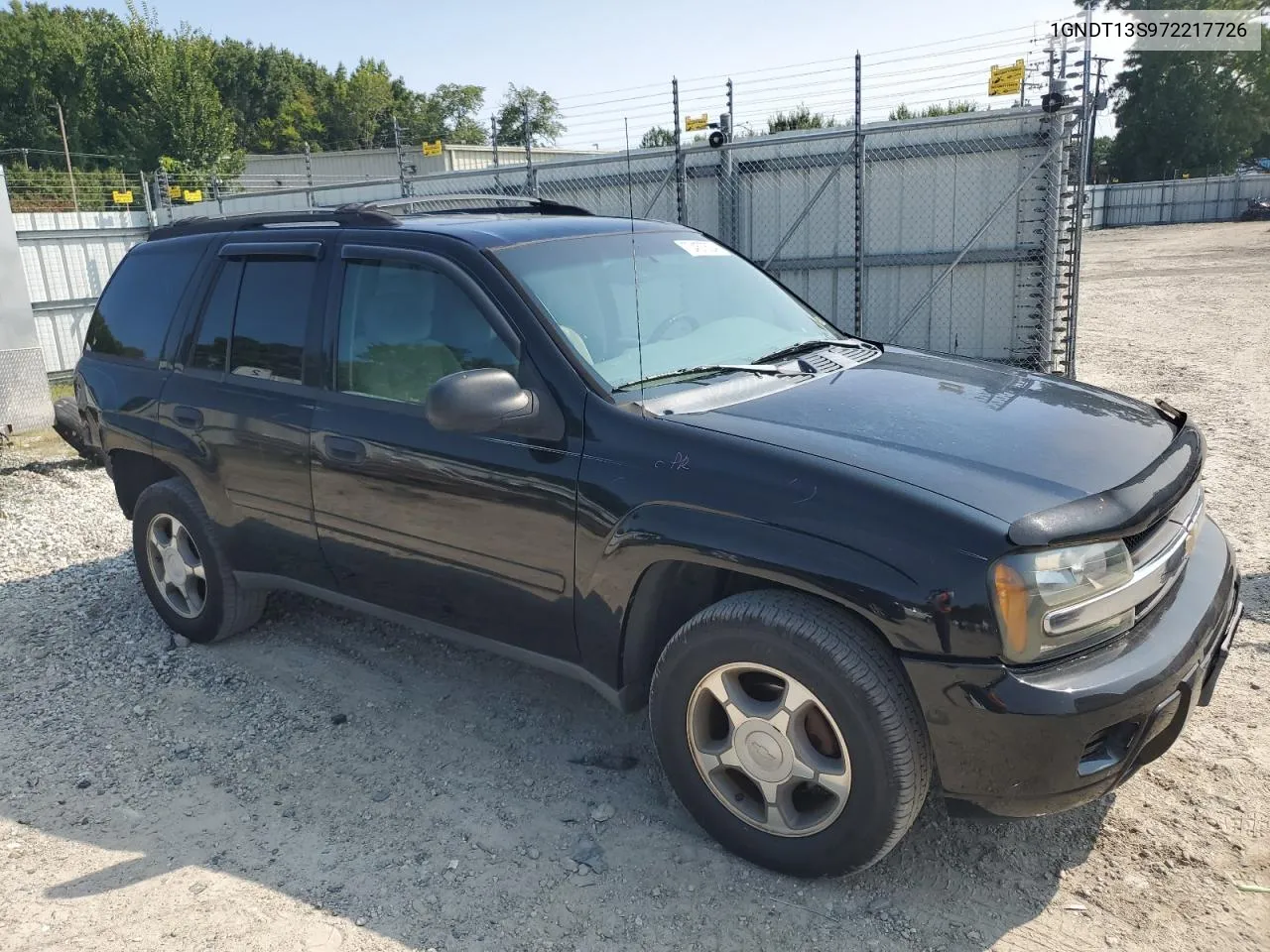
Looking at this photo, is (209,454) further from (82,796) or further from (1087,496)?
(1087,496)

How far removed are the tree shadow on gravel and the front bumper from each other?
0.45 metres

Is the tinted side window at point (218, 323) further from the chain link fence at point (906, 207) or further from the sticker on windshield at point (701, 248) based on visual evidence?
the chain link fence at point (906, 207)

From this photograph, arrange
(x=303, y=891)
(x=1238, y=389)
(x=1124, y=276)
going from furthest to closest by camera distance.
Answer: (x=1124, y=276), (x=1238, y=389), (x=303, y=891)

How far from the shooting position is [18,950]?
8.82 feet

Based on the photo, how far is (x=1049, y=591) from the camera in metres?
2.39

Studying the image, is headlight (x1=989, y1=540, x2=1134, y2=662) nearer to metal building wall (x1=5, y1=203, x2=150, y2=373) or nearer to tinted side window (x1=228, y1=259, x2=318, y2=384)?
tinted side window (x1=228, y1=259, x2=318, y2=384)

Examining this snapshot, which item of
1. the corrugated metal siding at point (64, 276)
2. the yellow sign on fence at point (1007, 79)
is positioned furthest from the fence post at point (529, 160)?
the corrugated metal siding at point (64, 276)

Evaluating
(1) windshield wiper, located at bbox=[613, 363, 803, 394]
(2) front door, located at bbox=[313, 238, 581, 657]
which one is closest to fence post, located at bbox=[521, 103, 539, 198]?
(2) front door, located at bbox=[313, 238, 581, 657]

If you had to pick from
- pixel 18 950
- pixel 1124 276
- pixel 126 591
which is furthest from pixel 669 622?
pixel 1124 276

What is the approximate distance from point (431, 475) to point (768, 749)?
1.46 meters

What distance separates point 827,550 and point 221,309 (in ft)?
9.77

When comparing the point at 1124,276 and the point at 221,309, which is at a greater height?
the point at 221,309

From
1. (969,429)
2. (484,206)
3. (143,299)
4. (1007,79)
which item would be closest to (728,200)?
(1007,79)

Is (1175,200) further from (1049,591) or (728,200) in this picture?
(1049,591)
